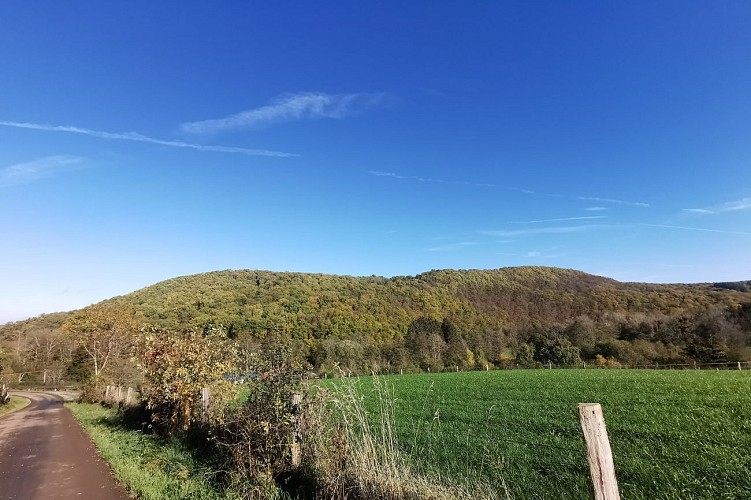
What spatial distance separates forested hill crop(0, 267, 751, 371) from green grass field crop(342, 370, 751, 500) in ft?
73.5

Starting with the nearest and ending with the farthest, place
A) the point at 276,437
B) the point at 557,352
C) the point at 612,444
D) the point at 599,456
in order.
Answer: the point at 599,456, the point at 276,437, the point at 612,444, the point at 557,352

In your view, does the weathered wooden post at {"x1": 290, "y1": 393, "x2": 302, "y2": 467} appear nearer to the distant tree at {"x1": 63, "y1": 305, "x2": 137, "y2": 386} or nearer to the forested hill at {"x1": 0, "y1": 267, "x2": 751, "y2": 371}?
the forested hill at {"x1": 0, "y1": 267, "x2": 751, "y2": 371}

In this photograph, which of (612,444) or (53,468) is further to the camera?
(612,444)

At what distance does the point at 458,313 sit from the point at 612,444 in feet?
283

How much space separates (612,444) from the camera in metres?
9.04

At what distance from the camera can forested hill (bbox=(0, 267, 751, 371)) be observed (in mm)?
52969

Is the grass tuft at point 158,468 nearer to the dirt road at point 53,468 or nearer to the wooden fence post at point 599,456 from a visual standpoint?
the dirt road at point 53,468

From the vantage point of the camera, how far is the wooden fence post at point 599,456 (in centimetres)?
290

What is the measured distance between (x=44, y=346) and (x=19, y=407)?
130ft

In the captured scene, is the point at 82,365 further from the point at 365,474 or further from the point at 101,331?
the point at 365,474

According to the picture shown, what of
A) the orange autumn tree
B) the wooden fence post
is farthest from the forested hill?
the wooden fence post

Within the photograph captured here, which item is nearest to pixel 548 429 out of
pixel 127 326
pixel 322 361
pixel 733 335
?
pixel 127 326

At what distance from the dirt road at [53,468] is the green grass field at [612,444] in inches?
204

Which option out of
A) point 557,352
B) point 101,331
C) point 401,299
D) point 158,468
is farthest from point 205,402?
point 401,299
